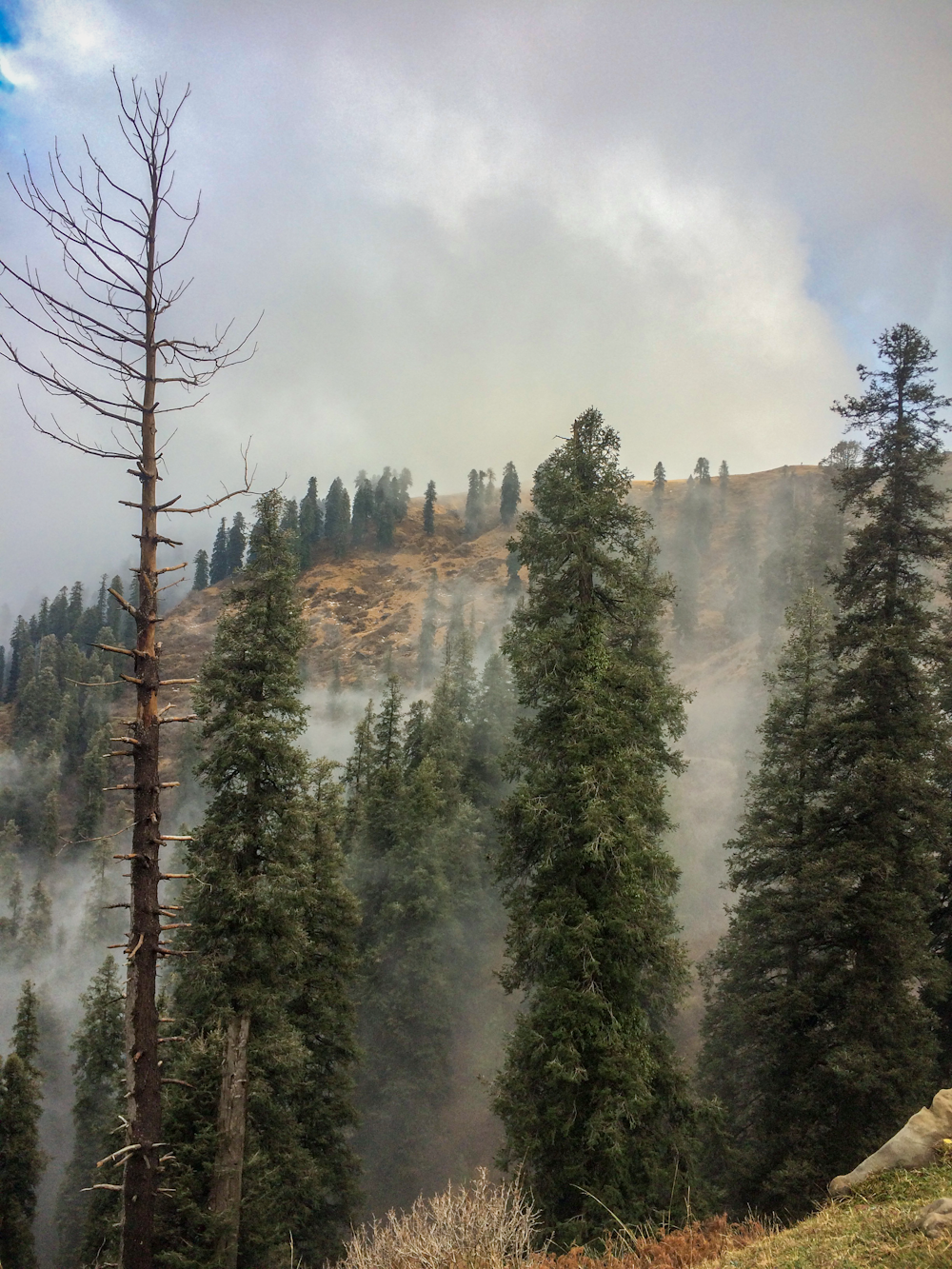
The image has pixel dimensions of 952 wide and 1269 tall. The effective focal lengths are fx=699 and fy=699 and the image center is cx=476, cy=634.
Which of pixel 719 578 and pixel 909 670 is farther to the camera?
pixel 719 578

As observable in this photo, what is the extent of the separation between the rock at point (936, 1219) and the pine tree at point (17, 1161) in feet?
108

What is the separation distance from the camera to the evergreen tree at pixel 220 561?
13950 centimetres

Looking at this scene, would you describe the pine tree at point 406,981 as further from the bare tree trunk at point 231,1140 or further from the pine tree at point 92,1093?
the bare tree trunk at point 231,1140

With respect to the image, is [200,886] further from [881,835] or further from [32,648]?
[32,648]

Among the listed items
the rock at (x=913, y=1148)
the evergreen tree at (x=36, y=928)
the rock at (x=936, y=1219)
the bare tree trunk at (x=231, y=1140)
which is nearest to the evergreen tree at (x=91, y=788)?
the evergreen tree at (x=36, y=928)

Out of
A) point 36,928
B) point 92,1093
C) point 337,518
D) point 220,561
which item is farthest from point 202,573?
point 92,1093

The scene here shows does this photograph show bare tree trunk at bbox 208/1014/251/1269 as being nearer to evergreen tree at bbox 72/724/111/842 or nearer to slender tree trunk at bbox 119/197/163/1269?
slender tree trunk at bbox 119/197/163/1269

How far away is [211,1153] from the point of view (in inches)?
536

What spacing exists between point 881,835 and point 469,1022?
2670 cm

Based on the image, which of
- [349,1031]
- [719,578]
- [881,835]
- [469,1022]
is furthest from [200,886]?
[719,578]

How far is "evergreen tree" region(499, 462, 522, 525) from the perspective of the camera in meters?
138

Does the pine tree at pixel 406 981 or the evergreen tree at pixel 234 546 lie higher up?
the evergreen tree at pixel 234 546

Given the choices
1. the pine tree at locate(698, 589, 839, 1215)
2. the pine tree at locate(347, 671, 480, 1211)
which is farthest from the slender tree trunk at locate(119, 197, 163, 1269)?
the pine tree at locate(347, 671, 480, 1211)

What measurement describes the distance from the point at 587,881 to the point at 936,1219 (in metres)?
6.76
